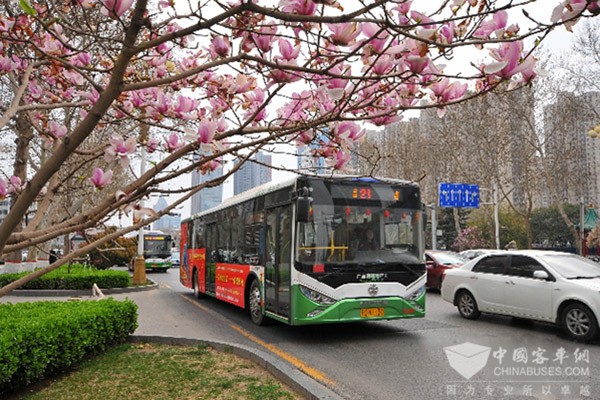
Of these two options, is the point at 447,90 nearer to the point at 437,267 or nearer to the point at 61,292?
the point at 437,267

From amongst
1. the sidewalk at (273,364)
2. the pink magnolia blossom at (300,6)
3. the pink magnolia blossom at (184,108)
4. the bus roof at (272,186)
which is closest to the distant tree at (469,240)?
the bus roof at (272,186)

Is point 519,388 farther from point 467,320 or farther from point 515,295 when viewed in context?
point 467,320

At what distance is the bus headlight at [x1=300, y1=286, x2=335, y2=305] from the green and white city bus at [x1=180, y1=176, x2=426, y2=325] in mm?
16

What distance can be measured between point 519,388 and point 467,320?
4.65 meters

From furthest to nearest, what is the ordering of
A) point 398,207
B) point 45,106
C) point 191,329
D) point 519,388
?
point 191,329 → point 398,207 → point 519,388 → point 45,106

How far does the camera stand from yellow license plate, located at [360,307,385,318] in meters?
8.02

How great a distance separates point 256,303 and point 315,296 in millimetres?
2344

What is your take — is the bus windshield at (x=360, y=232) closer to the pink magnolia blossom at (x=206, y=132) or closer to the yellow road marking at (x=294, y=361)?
the yellow road marking at (x=294, y=361)

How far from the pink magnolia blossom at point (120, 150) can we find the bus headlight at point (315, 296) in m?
5.43

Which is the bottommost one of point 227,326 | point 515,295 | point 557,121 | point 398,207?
point 227,326

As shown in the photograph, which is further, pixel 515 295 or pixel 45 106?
pixel 515 295

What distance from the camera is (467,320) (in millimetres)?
10086

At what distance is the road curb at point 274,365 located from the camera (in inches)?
195

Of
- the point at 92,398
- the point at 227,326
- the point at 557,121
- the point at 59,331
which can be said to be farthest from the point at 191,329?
the point at 557,121
